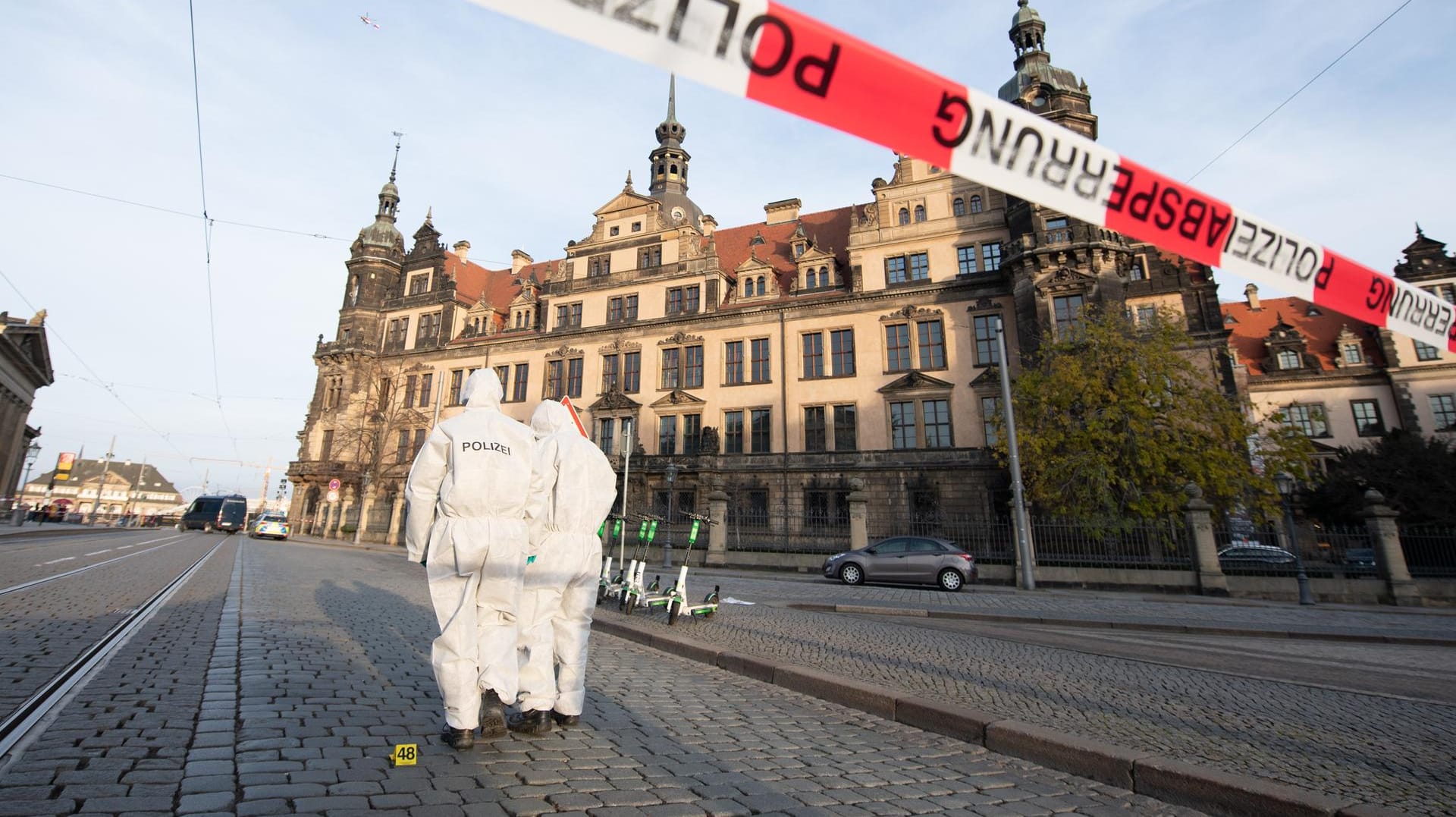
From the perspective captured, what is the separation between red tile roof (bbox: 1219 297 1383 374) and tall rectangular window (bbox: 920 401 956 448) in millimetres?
26500

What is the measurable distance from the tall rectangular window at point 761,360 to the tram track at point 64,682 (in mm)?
26717

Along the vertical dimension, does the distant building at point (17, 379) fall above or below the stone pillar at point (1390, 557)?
above

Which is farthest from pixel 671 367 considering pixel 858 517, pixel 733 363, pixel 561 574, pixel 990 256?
pixel 561 574

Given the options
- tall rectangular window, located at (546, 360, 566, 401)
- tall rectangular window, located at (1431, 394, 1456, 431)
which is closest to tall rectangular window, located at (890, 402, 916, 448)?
tall rectangular window, located at (546, 360, 566, 401)

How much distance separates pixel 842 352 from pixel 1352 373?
114ft

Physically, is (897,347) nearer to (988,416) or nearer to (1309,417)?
→ (988,416)

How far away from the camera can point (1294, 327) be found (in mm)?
43531

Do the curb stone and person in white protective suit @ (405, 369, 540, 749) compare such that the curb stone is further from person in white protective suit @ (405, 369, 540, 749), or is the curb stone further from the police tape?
person in white protective suit @ (405, 369, 540, 749)

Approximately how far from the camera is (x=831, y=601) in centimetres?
1240

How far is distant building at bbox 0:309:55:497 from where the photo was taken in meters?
41.3

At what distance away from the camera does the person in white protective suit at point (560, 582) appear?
155 inches

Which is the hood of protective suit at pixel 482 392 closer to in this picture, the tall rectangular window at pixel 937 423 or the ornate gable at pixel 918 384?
the tall rectangular window at pixel 937 423

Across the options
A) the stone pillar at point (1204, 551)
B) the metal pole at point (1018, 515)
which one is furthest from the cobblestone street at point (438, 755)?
the stone pillar at point (1204, 551)

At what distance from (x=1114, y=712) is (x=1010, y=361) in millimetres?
25861
